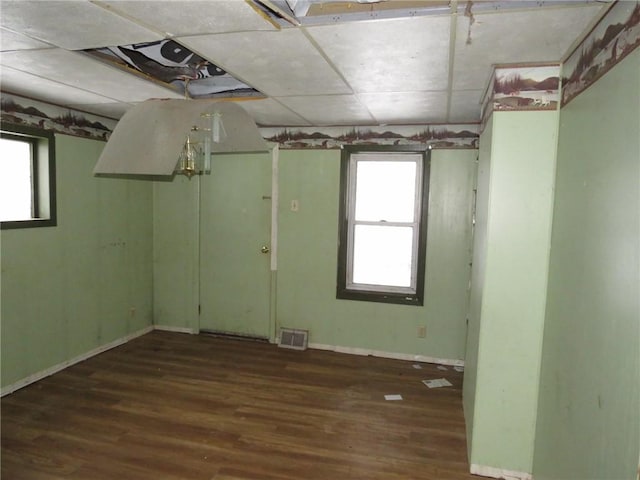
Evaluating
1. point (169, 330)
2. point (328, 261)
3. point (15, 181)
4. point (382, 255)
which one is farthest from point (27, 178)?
point (382, 255)

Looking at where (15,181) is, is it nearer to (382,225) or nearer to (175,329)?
(175,329)

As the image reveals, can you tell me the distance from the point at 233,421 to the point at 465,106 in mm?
2890

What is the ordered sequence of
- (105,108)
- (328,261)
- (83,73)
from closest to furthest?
1. (83,73)
2. (105,108)
3. (328,261)

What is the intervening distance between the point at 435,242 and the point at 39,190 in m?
3.55

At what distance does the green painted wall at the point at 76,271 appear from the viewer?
10.4 ft

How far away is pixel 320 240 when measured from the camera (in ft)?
13.8

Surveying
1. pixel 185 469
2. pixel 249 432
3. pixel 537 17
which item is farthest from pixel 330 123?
pixel 185 469

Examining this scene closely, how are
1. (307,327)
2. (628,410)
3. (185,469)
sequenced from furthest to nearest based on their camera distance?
(307,327) < (185,469) < (628,410)

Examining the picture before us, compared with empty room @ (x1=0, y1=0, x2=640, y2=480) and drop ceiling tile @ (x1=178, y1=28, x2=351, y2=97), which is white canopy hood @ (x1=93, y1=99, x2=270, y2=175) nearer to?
empty room @ (x1=0, y1=0, x2=640, y2=480)

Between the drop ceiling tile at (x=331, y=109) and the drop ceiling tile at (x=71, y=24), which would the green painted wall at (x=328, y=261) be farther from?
the drop ceiling tile at (x=71, y=24)

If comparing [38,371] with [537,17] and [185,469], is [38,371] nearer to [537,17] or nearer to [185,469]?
[185,469]

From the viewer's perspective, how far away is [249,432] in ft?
8.86

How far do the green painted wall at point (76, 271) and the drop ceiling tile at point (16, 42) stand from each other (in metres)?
1.56

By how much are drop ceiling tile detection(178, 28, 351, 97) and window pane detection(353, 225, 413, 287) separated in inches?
69.5
